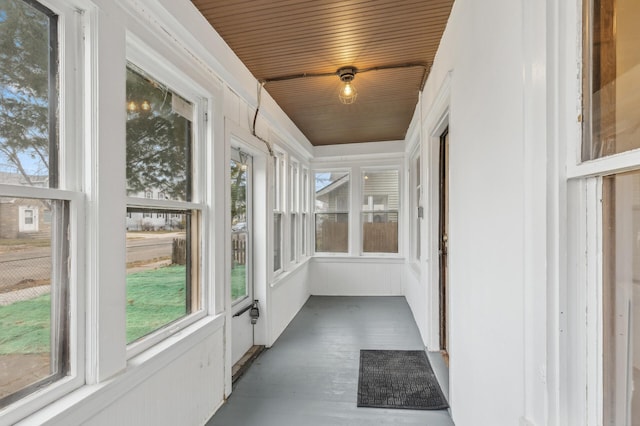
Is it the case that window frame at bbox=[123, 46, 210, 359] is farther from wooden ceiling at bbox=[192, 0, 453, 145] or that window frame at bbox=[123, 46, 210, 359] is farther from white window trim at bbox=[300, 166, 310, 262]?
white window trim at bbox=[300, 166, 310, 262]

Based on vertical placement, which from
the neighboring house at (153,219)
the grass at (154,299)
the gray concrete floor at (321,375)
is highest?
the neighboring house at (153,219)

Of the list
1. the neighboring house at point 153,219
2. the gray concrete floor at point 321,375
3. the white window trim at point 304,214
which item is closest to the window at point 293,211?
the white window trim at point 304,214

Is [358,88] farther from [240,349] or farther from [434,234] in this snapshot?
[240,349]

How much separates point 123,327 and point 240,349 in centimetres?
181

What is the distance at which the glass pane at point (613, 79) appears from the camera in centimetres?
66

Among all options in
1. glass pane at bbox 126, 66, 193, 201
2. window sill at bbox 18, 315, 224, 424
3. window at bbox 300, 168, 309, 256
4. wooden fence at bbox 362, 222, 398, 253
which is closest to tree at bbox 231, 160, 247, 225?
glass pane at bbox 126, 66, 193, 201

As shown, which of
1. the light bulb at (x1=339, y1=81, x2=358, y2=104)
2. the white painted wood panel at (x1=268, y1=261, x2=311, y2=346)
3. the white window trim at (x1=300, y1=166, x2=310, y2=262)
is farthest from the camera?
the white window trim at (x1=300, y1=166, x2=310, y2=262)

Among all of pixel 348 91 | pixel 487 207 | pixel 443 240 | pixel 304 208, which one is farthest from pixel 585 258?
pixel 304 208

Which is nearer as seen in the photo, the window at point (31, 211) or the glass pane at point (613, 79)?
the glass pane at point (613, 79)

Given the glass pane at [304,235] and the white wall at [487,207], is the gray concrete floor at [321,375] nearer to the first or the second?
the white wall at [487,207]

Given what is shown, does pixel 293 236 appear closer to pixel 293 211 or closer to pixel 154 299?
pixel 293 211

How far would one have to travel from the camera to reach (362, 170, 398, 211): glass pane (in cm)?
550

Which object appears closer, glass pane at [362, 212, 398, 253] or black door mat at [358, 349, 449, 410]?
black door mat at [358, 349, 449, 410]

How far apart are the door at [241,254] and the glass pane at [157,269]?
0.83 meters
